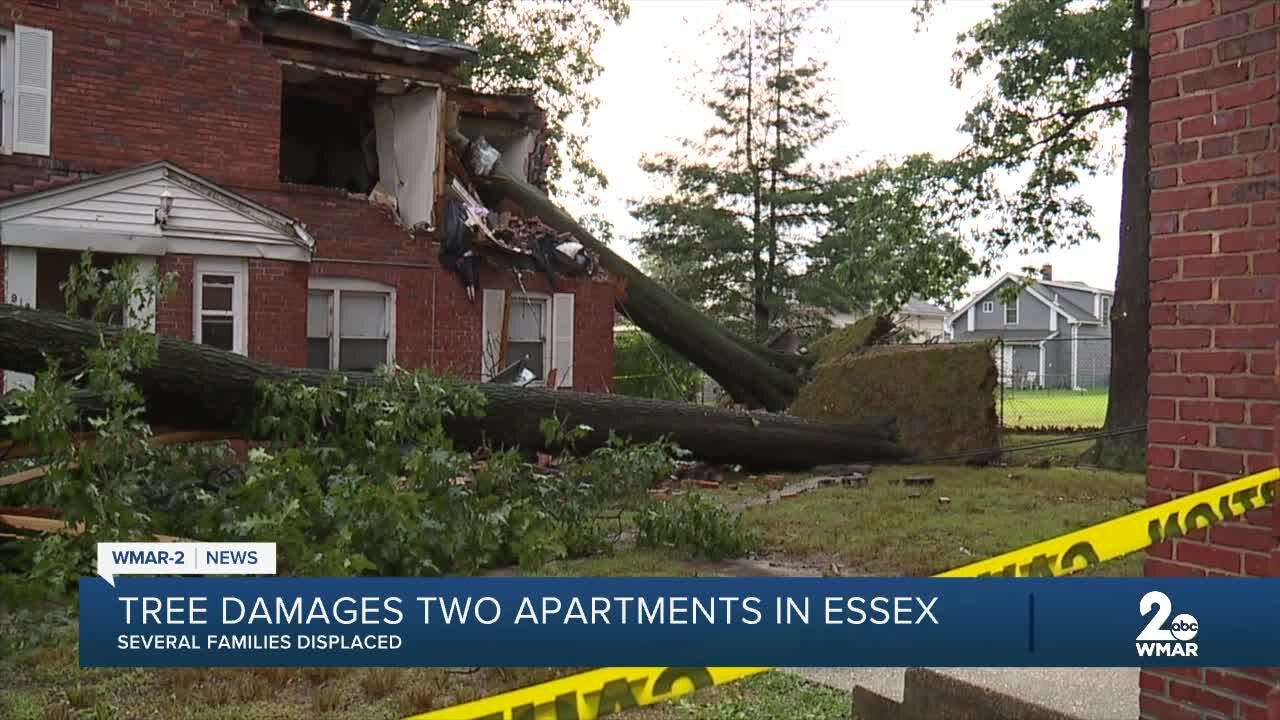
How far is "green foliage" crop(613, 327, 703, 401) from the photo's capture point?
23.5 metres

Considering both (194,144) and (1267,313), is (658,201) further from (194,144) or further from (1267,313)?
(1267,313)

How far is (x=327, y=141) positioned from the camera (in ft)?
60.0

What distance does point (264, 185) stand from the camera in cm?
1491

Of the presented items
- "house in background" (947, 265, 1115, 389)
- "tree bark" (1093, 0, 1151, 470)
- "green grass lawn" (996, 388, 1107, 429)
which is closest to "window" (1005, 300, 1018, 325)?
"house in background" (947, 265, 1115, 389)

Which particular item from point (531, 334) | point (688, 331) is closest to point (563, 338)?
point (531, 334)

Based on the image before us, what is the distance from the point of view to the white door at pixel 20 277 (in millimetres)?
12695

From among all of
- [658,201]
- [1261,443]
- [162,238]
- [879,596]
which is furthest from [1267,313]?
[658,201]

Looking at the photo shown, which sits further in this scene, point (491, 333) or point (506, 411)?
point (491, 333)

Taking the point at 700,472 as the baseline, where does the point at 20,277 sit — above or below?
above

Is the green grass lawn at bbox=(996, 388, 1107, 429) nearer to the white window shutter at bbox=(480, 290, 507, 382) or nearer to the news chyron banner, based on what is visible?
the white window shutter at bbox=(480, 290, 507, 382)

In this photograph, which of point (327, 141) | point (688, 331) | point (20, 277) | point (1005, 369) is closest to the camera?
point (20, 277)

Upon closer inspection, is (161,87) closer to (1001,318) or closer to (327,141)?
(327,141)

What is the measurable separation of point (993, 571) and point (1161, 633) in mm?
749

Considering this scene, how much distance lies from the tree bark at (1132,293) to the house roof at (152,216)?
35.8ft
